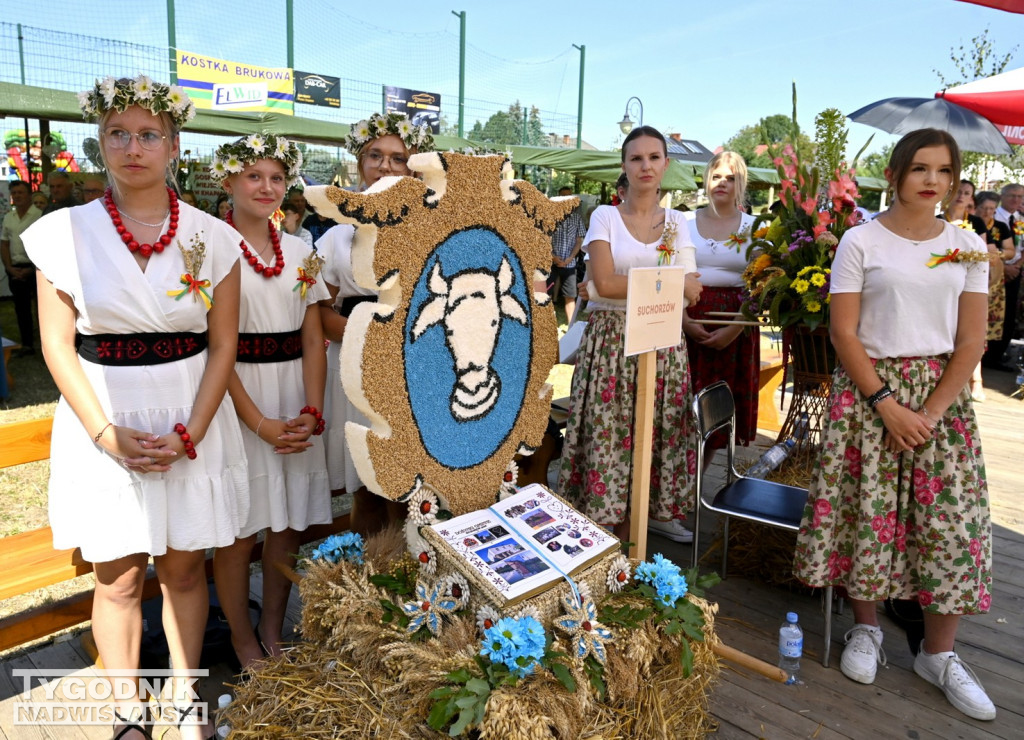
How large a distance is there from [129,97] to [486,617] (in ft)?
4.77

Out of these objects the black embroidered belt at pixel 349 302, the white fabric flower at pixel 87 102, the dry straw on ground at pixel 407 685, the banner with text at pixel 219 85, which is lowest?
the dry straw on ground at pixel 407 685

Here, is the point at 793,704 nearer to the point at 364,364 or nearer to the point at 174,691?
the point at 364,364

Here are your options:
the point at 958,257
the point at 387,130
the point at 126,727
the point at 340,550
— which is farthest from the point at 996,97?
the point at 126,727

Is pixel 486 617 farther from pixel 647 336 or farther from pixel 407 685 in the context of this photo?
pixel 647 336

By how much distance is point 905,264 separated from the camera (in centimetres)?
205

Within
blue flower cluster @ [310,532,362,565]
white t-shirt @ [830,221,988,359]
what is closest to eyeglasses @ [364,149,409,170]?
blue flower cluster @ [310,532,362,565]

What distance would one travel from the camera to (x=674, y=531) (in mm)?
3277

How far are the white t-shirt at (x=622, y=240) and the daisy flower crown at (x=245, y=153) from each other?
3.48 feet

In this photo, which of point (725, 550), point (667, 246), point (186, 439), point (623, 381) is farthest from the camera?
point (725, 550)

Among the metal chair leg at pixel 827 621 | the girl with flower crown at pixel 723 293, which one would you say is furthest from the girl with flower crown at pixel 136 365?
the girl with flower crown at pixel 723 293

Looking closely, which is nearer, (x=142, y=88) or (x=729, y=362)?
(x=142, y=88)

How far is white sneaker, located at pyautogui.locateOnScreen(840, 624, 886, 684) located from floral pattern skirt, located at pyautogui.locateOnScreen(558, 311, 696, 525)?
72 cm

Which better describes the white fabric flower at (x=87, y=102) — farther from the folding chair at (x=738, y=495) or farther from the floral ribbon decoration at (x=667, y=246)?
the folding chair at (x=738, y=495)

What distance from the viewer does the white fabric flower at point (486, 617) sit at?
1.56 metres
